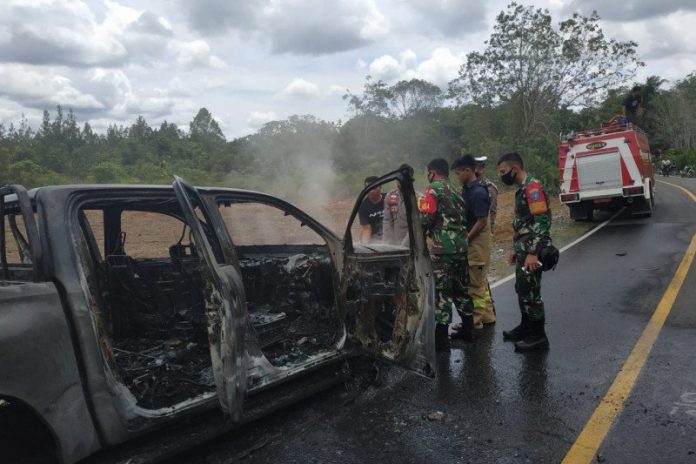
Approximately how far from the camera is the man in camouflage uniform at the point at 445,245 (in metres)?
4.48

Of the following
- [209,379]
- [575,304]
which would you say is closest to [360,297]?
[209,379]

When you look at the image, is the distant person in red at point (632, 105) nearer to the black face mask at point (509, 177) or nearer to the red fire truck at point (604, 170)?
the red fire truck at point (604, 170)

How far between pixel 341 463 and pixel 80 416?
4.36 ft

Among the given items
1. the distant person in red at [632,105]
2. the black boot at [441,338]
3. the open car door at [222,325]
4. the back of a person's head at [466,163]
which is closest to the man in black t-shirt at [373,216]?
the back of a person's head at [466,163]

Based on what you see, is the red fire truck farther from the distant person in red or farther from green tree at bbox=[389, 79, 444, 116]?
green tree at bbox=[389, 79, 444, 116]

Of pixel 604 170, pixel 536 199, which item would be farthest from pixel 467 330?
pixel 604 170

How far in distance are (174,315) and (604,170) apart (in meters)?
12.2

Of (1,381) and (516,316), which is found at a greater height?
(1,381)

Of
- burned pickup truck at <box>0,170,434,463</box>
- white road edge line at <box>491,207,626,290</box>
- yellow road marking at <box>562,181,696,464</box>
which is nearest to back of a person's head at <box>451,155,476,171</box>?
burned pickup truck at <box>0,170,434,463</box>

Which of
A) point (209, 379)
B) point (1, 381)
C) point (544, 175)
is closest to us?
point (1, 381)

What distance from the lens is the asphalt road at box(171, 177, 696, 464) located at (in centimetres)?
287

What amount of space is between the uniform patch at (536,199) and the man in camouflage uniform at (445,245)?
594mm

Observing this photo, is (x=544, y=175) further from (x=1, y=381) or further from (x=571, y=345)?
(x=1, y=381)

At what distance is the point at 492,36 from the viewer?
946 inches
